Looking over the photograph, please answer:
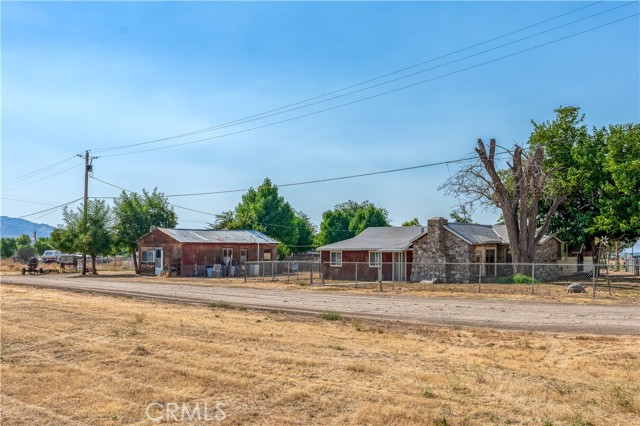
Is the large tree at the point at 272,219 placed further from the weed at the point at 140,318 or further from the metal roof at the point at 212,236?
the weed at the point at 140,318

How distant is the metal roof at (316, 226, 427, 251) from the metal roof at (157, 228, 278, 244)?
1125 cm

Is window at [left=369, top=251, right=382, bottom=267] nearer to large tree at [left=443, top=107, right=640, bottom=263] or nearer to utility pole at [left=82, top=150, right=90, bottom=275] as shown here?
large tree at [left=443, top=107, right=640, bottom=263]

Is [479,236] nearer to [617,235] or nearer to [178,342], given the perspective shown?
[617,235]

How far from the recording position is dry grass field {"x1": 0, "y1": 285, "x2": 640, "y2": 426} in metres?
8.29

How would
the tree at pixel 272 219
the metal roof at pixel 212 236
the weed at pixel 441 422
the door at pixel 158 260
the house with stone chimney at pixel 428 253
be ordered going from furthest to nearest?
the tree at pixel 272 219 < the door at pixel 158 260 < the metal roof at pixel 212 236 < the house with stone chimney at pixel 428 253 < the weed at pixel 441 422

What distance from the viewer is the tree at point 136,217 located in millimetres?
59406

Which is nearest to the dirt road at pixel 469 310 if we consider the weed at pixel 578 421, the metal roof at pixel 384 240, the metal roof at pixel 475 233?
the weed at pixel 578 421

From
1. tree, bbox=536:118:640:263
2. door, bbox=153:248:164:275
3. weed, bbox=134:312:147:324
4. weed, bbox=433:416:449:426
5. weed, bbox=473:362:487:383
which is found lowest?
weed, bbox=433:416:449:426

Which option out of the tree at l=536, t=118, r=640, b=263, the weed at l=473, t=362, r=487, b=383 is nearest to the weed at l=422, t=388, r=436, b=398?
the weed at l=473, t=362, r=487, b=383

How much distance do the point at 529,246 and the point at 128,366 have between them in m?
35.6

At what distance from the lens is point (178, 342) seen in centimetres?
1309

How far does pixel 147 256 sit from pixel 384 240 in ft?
73.1

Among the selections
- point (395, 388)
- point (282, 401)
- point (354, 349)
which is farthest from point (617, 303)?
point (282, 401)

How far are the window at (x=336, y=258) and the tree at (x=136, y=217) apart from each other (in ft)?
71.3
